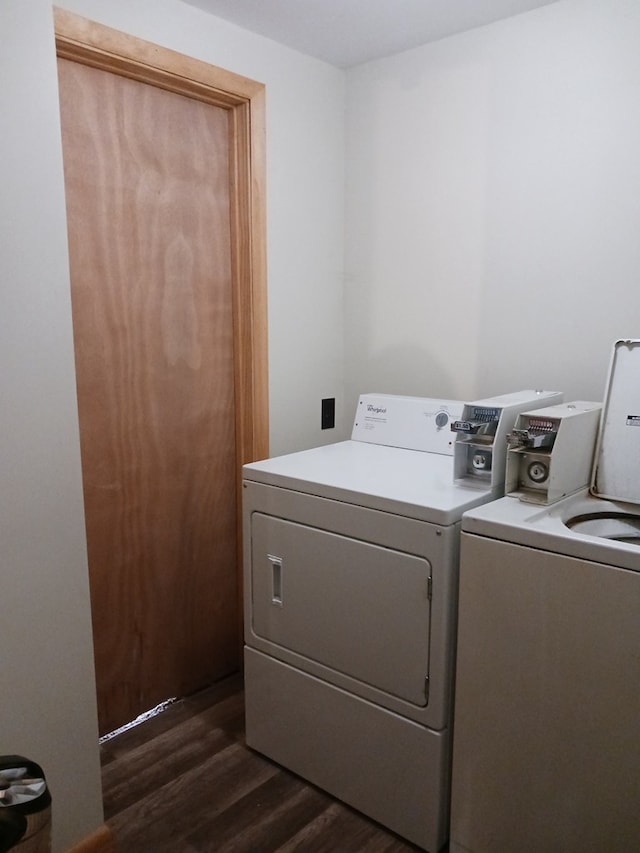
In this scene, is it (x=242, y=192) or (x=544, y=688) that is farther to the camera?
(x=242, y=192)

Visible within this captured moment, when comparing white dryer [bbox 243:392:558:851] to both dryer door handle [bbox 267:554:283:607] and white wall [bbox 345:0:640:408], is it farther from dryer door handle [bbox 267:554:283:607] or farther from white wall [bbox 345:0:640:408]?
white wall [bbox 345:0:640:408]

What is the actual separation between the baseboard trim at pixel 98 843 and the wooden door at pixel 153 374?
481 mm

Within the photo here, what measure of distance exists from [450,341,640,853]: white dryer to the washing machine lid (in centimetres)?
17

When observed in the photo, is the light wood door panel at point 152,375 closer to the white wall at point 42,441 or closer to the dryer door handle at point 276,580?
the white wall at point 42,441

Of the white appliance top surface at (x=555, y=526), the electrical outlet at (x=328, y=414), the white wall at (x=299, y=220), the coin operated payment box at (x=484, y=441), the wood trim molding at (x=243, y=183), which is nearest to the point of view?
the white appliance top surface at (x=555, y=526)

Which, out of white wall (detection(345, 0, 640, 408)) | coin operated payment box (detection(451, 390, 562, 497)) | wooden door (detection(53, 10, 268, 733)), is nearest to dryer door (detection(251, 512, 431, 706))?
coin operated payment box (detection(451, 390, 562, 497))

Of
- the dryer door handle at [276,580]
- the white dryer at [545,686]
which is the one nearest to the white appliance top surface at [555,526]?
the white dryer at [545,686]

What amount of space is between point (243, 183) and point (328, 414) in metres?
0.92

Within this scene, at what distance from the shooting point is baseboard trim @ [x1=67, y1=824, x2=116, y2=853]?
158cm

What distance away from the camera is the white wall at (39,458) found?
131 cm

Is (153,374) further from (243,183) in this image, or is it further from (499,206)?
(499,206)

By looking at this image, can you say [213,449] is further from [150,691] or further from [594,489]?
[594,489]

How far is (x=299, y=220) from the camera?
7.74 ft

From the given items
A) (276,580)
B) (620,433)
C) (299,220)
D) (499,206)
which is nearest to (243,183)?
(299,220)
